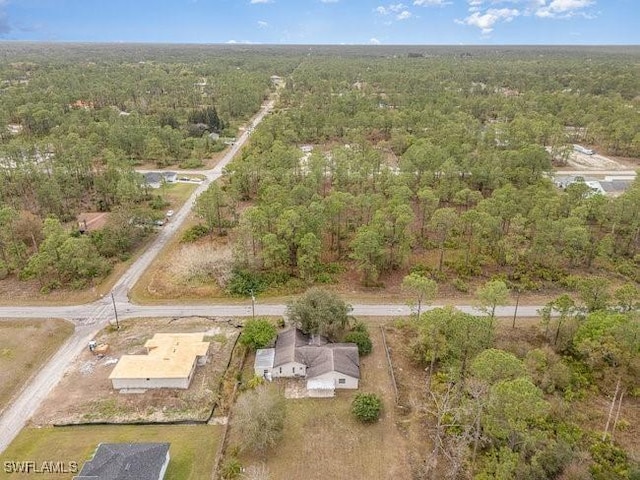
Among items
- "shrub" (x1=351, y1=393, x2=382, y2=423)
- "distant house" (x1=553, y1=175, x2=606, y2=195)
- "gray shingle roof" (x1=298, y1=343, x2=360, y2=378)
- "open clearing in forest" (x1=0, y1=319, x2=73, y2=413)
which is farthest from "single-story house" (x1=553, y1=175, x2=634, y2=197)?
"open clearing in forest" (x1=0, y1=319, x2=73, y2=413)

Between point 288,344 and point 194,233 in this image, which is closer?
point 288,344

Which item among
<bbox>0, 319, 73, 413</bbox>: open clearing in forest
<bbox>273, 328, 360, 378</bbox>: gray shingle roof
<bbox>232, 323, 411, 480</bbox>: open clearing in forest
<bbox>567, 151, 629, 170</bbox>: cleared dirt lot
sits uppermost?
<bbox>567, 151, 629, 170</bbox>: cleared dirt lot

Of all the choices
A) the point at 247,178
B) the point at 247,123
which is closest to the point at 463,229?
the point at 247,178

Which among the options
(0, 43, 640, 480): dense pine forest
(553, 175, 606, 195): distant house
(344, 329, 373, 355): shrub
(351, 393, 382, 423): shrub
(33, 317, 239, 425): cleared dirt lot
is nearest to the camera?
(0, 43, 640, 480): dense pine forest

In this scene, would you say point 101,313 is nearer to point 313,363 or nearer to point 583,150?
point 313,363

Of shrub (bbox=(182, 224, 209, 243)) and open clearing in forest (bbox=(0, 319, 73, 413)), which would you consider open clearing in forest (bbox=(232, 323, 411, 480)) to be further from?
shrub (bbox=(182, 224, 209, 243))

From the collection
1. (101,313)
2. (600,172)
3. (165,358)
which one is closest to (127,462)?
(165,358)
